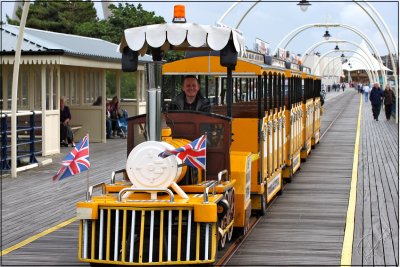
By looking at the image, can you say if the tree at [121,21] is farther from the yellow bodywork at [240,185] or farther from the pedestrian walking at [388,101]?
the yellow bodywork at [240,185]

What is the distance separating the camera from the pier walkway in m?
10.6

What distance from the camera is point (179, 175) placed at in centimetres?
966

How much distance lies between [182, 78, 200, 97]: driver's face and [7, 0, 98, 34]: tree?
54181 millimetres

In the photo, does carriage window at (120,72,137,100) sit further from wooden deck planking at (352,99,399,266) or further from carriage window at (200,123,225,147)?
carriage window at (200,123,225,147)

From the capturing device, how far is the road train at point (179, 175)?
9125mm

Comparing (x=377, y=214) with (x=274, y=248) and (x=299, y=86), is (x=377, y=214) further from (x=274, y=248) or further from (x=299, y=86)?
(x=299, y=86)

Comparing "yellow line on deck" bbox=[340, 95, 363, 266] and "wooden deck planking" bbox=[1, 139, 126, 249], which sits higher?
"wooden deck planking" bbox=[1, 139, 126, 249]

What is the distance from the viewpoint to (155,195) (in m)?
9.28

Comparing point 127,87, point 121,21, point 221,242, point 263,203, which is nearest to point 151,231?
point 221,242

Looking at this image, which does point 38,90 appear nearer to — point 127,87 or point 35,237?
point 35,237

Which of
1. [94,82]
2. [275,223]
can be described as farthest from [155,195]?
[94,82]

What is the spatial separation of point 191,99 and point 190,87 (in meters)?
0.19

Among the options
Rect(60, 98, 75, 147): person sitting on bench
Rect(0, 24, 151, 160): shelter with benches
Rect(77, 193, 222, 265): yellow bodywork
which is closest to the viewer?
Rect(77, 193, 222, 265): yellow bodywork

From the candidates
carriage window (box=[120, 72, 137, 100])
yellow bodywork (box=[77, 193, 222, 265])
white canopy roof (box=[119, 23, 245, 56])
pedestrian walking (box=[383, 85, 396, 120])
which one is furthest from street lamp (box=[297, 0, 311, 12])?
yellow bodywork (box=[77, 193, 222, 265])
